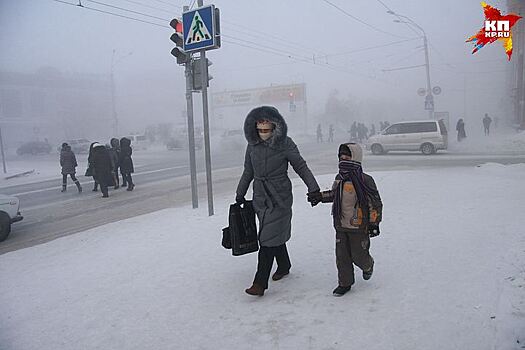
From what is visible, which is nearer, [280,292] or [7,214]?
[280,292]

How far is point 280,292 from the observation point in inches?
159

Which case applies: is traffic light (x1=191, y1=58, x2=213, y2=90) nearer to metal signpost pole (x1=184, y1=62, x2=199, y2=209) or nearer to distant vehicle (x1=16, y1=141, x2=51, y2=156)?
metal signpost pole (x1=184, y1=62, x2=199, y2=209)

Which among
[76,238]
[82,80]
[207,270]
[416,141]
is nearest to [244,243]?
[207,270]

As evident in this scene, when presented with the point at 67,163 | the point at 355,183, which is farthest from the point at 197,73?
the point at 67,163

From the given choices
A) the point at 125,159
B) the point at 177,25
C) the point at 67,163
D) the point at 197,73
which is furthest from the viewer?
the point at 67,163

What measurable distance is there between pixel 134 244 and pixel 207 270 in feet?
5.87

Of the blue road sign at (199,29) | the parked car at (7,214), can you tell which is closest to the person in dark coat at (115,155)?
the parked car at (7,214)

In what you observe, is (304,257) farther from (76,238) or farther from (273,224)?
(76,238)

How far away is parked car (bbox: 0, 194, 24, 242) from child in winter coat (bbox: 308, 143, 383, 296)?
259 inches

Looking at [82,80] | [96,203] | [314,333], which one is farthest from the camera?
[82,80]

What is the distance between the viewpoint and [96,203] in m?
11.3

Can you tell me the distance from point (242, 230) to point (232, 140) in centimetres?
3234

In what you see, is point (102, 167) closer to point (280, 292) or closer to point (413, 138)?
point (280, 292)

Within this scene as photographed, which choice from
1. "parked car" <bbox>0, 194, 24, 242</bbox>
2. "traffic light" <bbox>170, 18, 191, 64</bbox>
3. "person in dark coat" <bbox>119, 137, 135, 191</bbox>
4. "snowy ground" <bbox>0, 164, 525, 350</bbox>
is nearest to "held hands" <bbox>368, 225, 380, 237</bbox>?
"snowy ground" <bbox>0, 164, 525, 350</bbox>
